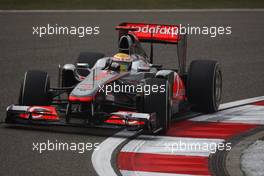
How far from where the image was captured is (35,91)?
38.9ft

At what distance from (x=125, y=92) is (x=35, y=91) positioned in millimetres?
1175

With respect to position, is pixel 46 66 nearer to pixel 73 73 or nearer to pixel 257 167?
pixel 73 73

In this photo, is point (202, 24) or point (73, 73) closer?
point (73, 73)

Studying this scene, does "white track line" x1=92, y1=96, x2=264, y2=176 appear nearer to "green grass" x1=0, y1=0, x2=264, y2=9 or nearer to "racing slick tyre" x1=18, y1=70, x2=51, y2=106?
"racing slick tyre" x1=18, y1=70, x2=51, y2=106

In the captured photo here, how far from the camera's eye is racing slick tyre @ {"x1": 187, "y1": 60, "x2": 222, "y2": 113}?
12.6m

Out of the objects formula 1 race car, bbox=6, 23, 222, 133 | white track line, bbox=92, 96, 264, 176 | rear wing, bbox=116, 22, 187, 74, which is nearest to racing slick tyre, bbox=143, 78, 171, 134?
formula 1 race car, bbox=6, 23, 222, 133

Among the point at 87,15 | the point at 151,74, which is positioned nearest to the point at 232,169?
the point at 151,74

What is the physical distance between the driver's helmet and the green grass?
17.1m

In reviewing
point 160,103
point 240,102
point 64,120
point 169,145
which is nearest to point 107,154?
point 169,145

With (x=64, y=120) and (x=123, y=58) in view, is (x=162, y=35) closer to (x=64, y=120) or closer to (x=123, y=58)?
(x=123, y=58)

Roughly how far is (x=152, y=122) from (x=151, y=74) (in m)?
1.37

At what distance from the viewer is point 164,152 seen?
409 inches

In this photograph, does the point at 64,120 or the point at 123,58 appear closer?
the point at 64,120

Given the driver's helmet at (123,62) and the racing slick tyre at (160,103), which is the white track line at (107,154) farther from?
the driver's helmet at (123,62)
